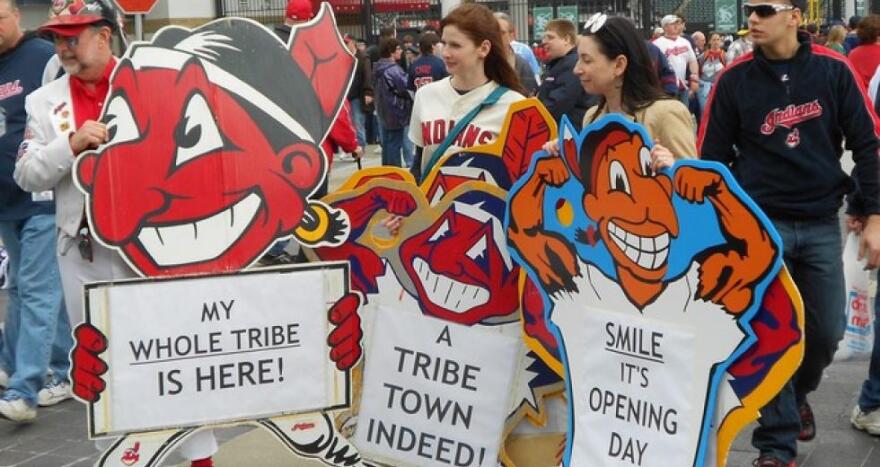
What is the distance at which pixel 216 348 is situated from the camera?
461cm

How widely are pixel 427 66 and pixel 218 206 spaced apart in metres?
9.64

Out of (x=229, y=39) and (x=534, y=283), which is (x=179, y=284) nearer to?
(x=229, y=39)

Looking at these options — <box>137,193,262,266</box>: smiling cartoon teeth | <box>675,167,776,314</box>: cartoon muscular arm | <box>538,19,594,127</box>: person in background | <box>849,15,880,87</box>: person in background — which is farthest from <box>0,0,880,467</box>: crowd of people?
<box>849,15,880,87</box>: person in background

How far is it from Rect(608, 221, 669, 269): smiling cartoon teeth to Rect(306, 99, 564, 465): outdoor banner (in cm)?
63

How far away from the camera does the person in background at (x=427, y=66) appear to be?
45.9 feet

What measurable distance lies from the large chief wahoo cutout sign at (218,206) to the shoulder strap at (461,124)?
456 mm

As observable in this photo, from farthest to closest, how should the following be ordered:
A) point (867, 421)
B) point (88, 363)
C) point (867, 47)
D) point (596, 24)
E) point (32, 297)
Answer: point (867, 47), point (32, 297), point (867, 421), point (88, 363), point (596, 24)

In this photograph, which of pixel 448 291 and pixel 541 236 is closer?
pixel 541 236

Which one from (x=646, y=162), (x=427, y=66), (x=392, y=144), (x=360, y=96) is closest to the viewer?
(x=646, y=162)

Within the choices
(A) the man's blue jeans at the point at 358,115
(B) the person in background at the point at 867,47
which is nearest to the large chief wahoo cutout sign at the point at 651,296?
(B) the person in background at the point at 867,47

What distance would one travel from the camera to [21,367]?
20.7 ft

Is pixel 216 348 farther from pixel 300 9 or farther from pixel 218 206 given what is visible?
pixel 300 9

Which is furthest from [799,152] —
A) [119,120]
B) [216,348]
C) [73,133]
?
[73,133]

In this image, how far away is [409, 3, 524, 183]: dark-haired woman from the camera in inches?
199
